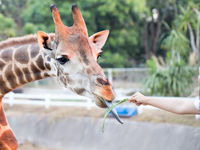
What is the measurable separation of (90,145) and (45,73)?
4.07m

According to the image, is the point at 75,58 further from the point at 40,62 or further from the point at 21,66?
the point at 21,66

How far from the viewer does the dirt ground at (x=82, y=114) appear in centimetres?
557

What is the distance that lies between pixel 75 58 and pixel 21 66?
631mm

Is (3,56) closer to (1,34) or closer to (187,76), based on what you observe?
(187,76)

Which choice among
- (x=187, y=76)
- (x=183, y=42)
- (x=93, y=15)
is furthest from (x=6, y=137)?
(x=93, y=15)

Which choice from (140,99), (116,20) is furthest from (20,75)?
(116,20)

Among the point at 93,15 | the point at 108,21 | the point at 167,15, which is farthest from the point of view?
the point at 167,15

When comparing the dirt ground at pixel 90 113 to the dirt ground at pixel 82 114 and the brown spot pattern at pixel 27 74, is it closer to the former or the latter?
the dirt ground at pixel 82 114

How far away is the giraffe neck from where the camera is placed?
2.17 m

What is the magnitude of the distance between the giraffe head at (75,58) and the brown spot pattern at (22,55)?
299 mm

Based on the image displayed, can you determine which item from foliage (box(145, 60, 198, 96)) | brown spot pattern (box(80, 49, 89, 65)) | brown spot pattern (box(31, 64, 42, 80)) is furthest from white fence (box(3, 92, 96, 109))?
brown spot pattern (box(80, 49, 89, 65))

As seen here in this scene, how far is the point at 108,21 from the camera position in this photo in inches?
642

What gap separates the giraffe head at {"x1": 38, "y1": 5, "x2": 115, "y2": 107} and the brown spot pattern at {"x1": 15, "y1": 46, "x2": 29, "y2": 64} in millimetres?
299

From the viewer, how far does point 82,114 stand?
21.7 ft
